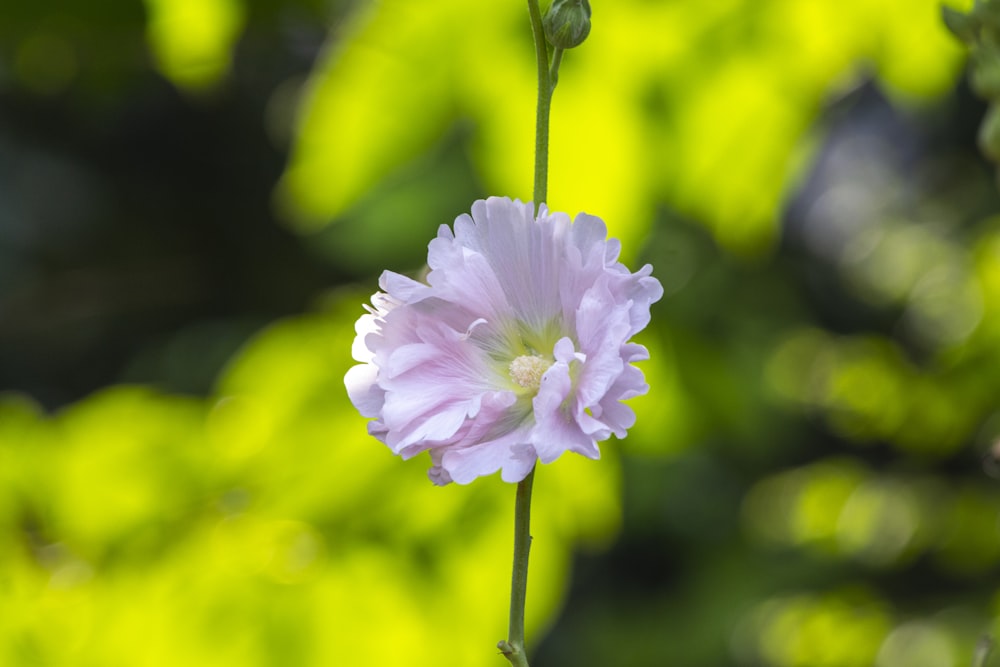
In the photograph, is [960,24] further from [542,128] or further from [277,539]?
[277,539]

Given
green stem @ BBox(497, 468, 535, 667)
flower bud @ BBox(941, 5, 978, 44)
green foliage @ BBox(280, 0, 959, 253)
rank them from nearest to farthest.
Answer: green stem @ BBox(497, 468, 535, 667)
flower bud @ BBox(941, 5, 978, 44)
green foliage @ BBox(280, 0, 959, 253)

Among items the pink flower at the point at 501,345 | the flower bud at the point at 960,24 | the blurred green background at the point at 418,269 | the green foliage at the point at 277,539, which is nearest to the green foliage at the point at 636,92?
the blurred green background at the point at 418,269

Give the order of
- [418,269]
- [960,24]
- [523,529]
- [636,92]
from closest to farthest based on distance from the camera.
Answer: [523,529]
[960,24]
[636,92]
[418,269]

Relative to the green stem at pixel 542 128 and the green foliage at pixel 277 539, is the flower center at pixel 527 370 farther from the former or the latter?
the green foliage at pixel 277 539

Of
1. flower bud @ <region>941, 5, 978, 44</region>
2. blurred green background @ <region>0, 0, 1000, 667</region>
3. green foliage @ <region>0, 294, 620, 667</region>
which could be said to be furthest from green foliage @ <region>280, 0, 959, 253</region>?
flower bud @ <region>941, 5, 978, 44</region>

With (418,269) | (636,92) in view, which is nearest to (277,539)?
(636,92)

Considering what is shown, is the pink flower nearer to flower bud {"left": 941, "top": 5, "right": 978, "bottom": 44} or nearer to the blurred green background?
flower bud {"left": 941, "top": 5, "right": 978, "bottom": 44}

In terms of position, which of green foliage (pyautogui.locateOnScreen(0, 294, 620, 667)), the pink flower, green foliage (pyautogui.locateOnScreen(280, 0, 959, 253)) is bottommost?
the pink flower
